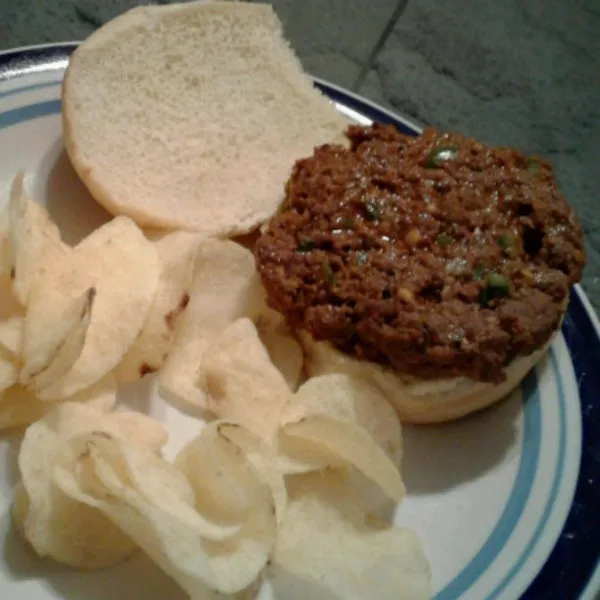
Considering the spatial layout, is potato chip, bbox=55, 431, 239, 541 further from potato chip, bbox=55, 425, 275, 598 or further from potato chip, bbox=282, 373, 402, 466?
potato chip, bbox=282, 373, 402, 466

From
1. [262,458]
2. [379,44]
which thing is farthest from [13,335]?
[379,44]

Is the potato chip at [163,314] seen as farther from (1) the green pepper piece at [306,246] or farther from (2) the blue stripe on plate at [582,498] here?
(2) the blue stripe on plate at [582,498]

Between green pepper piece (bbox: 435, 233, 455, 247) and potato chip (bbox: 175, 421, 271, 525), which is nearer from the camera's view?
potato chip (bbox: 175, 421, 271, 525)

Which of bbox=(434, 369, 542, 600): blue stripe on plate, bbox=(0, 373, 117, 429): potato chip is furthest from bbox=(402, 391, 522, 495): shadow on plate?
bbox=(0, 373, 117, 429): potato chip

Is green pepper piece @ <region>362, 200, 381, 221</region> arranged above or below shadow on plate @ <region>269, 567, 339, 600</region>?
above

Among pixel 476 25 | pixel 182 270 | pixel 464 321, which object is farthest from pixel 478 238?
pixel 476 25

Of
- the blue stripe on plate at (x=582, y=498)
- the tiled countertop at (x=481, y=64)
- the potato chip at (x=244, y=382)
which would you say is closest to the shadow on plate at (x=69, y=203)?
the potato chip at (x=244, y=382)
